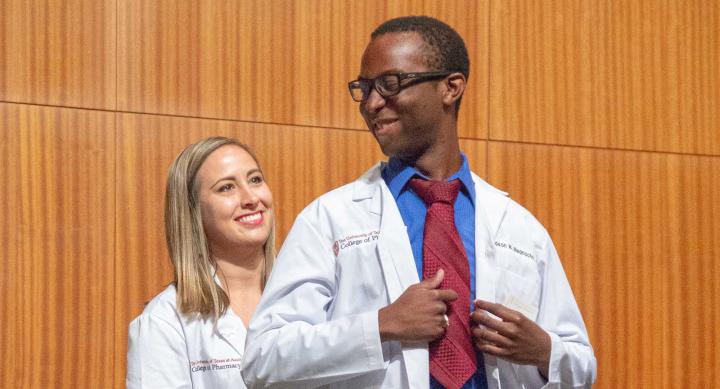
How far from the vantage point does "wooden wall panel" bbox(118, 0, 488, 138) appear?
3.42 meters

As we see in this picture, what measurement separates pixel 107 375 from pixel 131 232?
46cm

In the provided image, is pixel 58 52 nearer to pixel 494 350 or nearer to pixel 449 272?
pixel 449 272

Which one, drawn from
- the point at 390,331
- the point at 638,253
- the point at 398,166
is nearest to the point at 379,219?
the point at 398,166

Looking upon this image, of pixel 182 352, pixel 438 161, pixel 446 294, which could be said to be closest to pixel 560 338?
pixel 446 294

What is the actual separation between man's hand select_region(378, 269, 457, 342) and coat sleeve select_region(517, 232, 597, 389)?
23 cm

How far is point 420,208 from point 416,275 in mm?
149

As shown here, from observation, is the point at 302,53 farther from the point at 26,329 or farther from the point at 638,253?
the point at 638,253

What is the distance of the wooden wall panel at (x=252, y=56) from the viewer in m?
3.42

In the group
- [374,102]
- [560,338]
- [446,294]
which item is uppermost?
[374,102]

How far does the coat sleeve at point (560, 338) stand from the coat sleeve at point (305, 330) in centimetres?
31

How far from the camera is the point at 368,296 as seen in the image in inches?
71.4

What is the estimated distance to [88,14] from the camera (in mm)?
3338

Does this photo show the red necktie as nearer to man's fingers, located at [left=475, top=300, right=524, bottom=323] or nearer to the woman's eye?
man's fingers, located at [left=475, top=300, right=524, bottom=323]

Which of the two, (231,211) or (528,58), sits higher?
(528,58)
